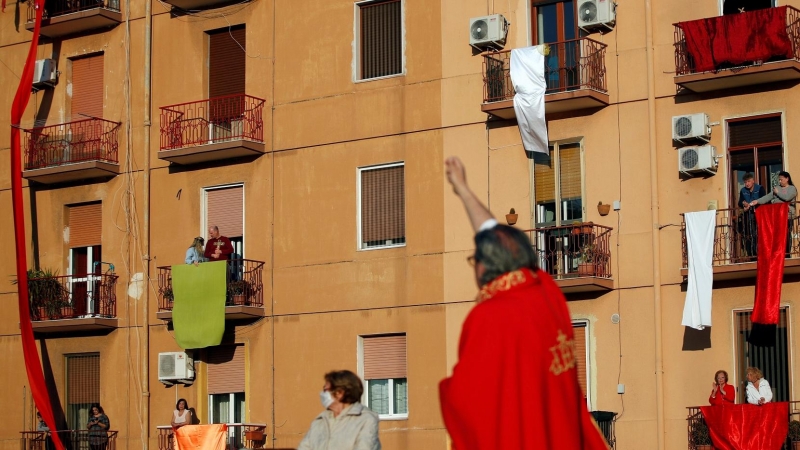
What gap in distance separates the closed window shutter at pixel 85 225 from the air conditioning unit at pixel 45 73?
113 inches

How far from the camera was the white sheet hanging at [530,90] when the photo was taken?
26031 mm

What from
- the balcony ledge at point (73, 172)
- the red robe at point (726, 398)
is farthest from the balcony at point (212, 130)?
the red robe at point (726, 398)

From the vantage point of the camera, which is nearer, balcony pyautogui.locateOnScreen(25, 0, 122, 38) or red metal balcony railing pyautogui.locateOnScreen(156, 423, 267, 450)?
red metal balcony railing pyautogui.locateOnScreen(156, 423, 267, 450)

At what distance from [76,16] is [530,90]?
1140 centimetres

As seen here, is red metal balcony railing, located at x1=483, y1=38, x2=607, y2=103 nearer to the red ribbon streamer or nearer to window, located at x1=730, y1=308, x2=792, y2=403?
window, located at x1=730, y1=308, x2=792, y2=403

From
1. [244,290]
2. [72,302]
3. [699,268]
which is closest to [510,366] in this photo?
[699,268]

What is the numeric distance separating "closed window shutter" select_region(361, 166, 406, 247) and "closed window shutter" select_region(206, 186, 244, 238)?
295 cm

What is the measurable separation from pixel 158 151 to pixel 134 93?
174 cm

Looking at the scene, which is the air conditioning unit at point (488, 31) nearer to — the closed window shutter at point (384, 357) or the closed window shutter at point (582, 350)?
the closed window shutter at point (582, 350)

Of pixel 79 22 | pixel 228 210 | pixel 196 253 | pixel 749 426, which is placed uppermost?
pixel 79 22

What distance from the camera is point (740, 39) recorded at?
2411 cm

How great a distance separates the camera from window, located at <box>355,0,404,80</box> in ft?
94.8

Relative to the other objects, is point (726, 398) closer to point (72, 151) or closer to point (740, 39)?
point (740, 39)

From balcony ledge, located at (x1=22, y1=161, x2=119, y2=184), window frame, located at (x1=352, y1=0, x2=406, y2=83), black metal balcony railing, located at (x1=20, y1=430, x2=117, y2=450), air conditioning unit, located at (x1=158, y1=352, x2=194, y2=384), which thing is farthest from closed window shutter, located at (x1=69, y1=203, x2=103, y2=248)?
window frame, located at (x1=352, y1=0, x2=406, y2=83)
